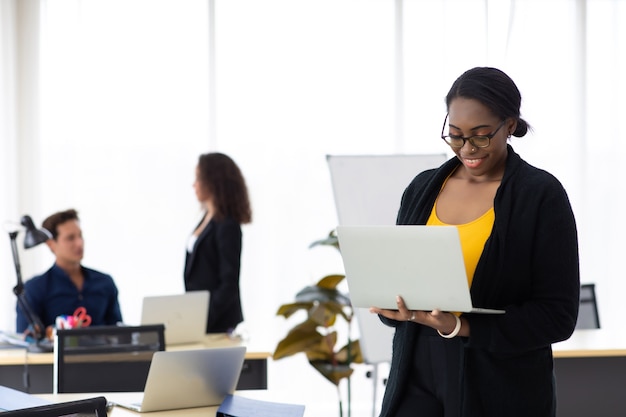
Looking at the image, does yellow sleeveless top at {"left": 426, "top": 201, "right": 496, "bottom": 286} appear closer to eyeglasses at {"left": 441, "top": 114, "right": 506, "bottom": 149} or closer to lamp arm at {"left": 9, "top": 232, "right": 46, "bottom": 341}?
eyeglasses at {"left": 441, "top": 114, "right": 506, "bottom": 149}

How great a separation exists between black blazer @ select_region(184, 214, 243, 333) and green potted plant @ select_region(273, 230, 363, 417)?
0.29 m

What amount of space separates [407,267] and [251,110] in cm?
418

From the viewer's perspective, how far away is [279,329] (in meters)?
6.04

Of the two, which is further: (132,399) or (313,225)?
(313,225)

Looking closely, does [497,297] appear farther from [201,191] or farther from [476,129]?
[201,191]

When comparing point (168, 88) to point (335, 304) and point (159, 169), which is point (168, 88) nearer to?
point (159, 169)

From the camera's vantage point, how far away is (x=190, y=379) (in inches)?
100

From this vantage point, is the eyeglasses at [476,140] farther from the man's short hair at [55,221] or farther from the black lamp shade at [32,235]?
the man's short hair at [55,221]

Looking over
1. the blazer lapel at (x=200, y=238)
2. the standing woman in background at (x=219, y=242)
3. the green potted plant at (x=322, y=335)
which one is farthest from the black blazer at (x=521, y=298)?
the blazer lapel at (x=200, y=238)

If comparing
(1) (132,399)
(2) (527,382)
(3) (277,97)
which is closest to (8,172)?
(3) (277,97)

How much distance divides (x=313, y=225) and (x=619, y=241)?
2.07 metres

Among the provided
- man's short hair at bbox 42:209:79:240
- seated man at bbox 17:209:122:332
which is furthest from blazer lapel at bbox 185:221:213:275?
man's short hair at bbox 42:209:79:240

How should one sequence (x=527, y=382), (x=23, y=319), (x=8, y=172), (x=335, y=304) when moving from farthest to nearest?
(x=8, y=172) < (x=335, y=304) < (x=23, y=319) < (x=527, y=382)

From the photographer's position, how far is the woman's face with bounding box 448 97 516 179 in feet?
→ 6.55
